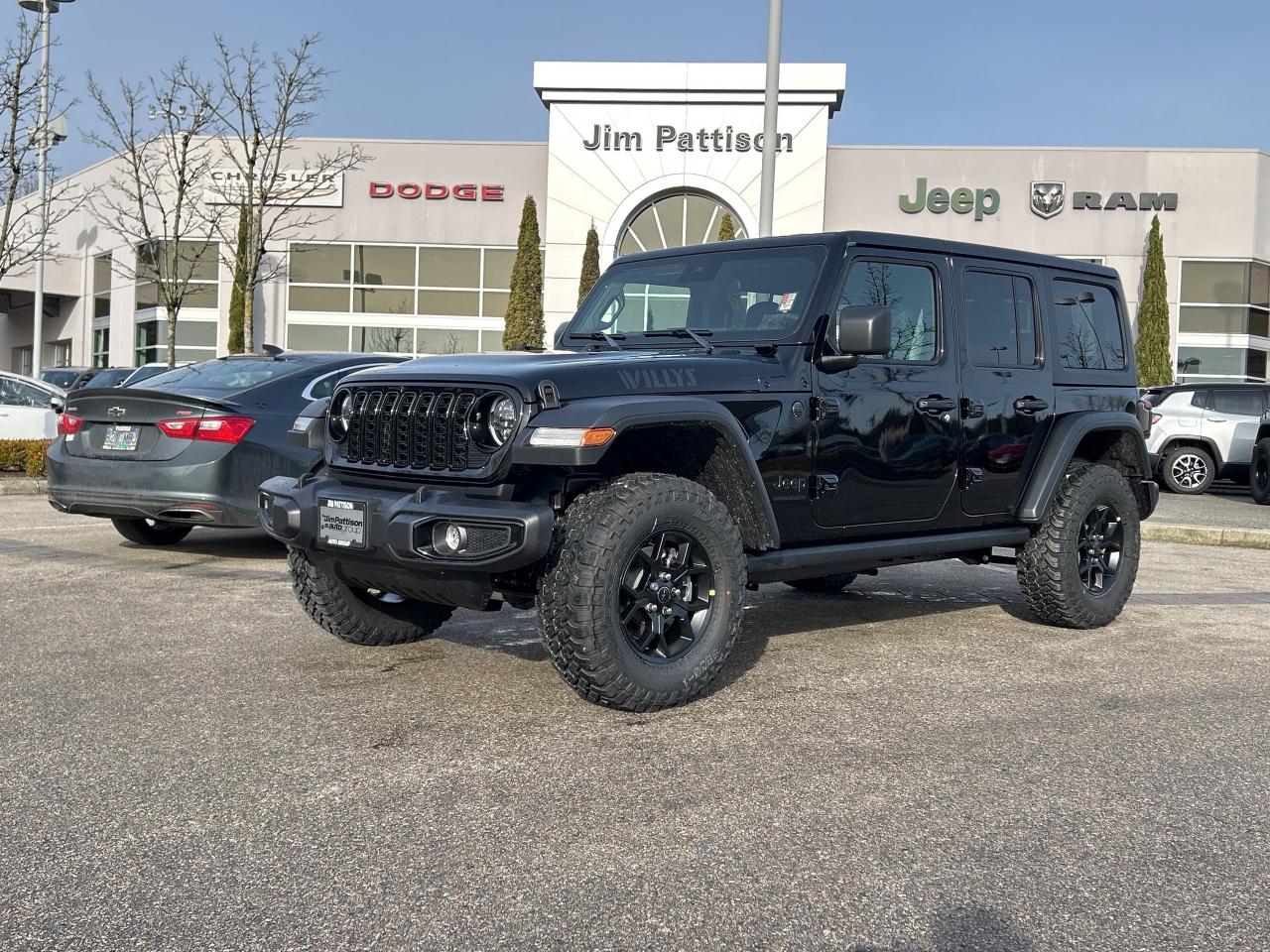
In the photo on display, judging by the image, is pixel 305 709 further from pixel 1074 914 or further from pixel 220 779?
pixel 1074 914

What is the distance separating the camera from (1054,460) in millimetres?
6246

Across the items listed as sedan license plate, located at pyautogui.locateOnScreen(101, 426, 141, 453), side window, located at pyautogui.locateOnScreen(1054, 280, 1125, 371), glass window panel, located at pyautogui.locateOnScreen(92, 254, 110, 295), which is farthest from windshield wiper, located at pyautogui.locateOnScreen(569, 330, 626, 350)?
glass window panel, located at pyautogui.locateOnScreen(92, 254, 110, 295)

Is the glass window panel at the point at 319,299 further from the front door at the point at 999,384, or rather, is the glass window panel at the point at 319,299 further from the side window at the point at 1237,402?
the front door at the point at 999,384

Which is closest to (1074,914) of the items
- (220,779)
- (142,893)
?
(142,893)

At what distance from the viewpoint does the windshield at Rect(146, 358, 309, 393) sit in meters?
8.26

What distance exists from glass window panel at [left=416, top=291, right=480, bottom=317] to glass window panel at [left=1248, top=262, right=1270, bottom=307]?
19.7 metres

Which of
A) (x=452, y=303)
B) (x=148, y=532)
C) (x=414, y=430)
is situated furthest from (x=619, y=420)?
(x=452, y=303)

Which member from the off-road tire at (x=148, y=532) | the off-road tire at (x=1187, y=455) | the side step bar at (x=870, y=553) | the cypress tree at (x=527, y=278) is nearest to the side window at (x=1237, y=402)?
the off-road tire at (x=1187, y=455)

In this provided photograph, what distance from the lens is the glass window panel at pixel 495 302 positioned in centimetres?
3244

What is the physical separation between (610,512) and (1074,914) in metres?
2.03

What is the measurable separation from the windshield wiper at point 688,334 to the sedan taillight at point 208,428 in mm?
3305

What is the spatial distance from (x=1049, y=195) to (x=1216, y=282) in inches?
188

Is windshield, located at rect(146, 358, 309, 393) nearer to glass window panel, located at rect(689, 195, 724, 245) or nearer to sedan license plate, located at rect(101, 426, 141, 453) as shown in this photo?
sedan license plate, located at rect(101, 426, 141, 453)

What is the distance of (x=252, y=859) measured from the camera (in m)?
3.06
